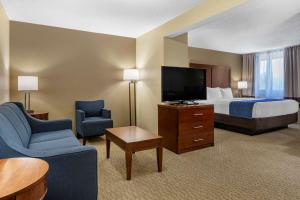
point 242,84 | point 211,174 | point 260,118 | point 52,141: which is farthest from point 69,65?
point 242,84

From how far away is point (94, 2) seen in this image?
2.98 metres

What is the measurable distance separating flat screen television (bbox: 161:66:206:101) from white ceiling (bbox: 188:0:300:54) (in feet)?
2.84

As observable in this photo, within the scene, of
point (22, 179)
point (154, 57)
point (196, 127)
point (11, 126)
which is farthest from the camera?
point (154, 57)

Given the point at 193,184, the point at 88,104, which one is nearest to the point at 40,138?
the point at 88,104

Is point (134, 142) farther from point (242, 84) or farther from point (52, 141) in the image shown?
point (242, 84)

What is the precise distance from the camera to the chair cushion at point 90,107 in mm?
4102

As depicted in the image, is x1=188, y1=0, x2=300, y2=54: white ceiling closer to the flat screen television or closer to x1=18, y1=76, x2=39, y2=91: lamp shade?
the flat screen television

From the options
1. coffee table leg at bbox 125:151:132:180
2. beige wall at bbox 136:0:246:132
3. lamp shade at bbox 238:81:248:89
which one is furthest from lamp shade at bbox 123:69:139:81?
lamp shade at bbox 238:81:248:89

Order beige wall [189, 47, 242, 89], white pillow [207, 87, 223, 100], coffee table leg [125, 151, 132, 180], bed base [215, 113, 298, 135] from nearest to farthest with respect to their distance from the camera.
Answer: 1. coffee table leg [125, 151, 132, 180]
2. bed base [215, 113, 298, 135]
3. white pillow [207, 87, 223, 100]
4. beige wall [189, 47, 242, 89]

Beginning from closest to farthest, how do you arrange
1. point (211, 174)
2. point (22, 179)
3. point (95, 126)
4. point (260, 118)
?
point (22, 179)
point (211, 174)
point (95, 126)
point (260, 118)

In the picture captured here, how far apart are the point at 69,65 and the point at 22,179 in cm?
355

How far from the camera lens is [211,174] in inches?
94.4

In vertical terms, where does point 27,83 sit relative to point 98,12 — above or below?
below

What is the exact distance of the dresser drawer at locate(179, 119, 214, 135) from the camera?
3.10 metres
